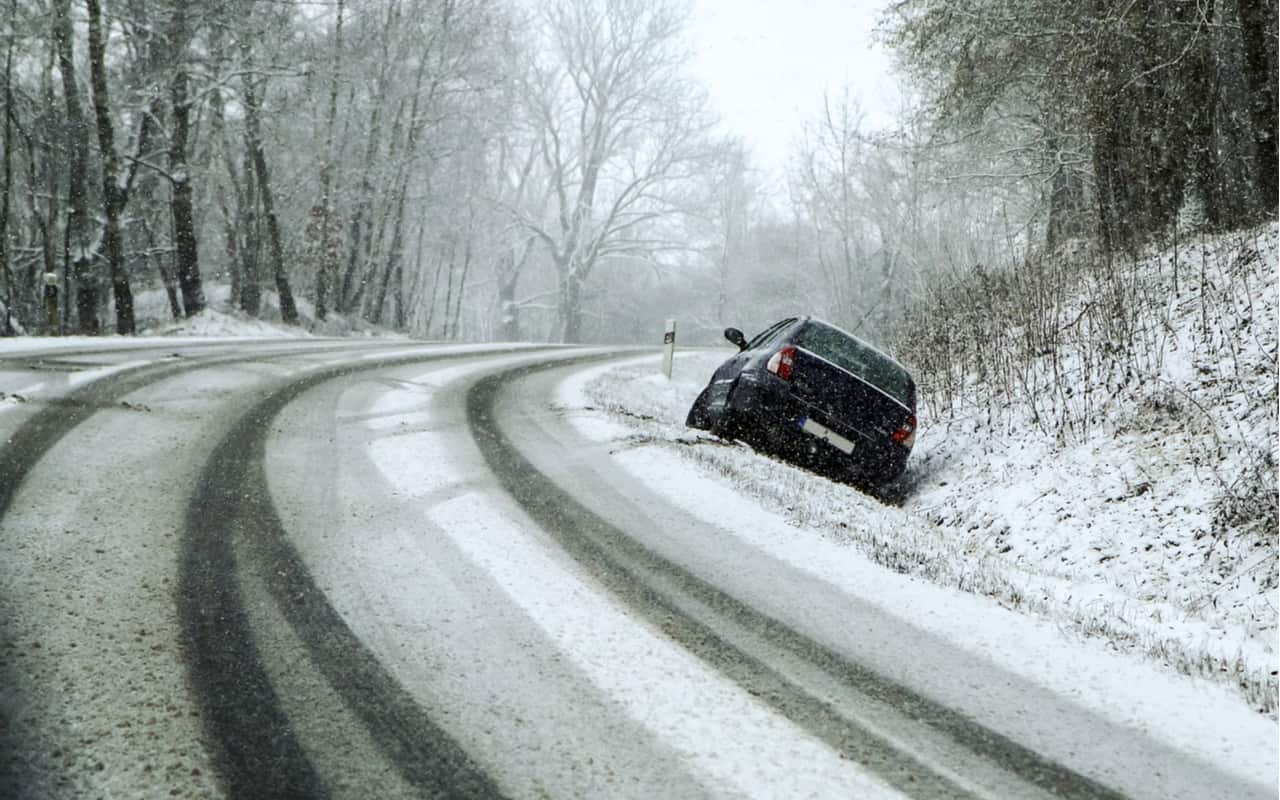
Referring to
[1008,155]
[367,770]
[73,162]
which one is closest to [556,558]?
[367,770]

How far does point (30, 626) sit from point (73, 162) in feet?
64.1

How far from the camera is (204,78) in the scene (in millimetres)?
17359

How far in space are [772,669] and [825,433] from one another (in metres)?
4.42

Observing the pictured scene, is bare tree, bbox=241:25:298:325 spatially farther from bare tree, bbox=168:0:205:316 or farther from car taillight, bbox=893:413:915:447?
car taillight, bbox=893:413:915:447

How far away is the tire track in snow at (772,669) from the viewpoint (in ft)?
7.65

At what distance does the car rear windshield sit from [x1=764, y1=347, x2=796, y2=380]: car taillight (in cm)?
21

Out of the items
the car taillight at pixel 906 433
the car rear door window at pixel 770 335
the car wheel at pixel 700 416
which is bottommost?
the car taillight at pixel 906 433

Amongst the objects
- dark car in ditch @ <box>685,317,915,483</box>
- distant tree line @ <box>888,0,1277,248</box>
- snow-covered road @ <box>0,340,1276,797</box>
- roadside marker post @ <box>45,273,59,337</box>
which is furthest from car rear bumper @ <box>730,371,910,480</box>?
roadside marker post @ <box>45,273,59,337</box>

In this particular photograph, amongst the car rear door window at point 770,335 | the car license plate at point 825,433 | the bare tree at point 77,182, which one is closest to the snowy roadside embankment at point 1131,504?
the car license plate at point 825,433

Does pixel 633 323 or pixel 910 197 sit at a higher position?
pixel 910 197

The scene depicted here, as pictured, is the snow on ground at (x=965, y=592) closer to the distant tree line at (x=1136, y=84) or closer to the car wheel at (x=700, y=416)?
the car wheel at (x=700, y=416)

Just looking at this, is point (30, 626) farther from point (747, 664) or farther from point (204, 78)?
point (204, 78)

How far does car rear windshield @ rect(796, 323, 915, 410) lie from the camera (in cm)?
743

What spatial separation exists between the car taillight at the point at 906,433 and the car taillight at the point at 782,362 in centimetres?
116
